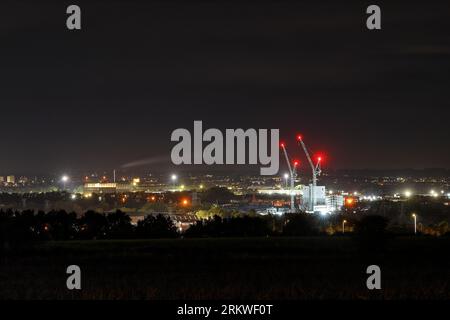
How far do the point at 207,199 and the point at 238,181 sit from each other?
27.0ft

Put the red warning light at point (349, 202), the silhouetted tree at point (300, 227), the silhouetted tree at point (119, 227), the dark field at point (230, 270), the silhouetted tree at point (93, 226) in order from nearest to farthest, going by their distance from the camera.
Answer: the dark field at point (230, 270)
the silhouetted tree at point (119, 227)
the silhouetted tree at point (93, 226)
the silhouetted tree at point (300, 227)
the red warning light at point (349, 202)

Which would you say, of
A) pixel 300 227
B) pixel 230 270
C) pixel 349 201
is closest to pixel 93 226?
pixel 300 227

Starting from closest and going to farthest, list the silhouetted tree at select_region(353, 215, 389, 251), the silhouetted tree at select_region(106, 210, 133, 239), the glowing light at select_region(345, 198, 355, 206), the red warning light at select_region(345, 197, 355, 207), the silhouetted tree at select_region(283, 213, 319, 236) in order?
1. the silhouetted tree at select_region(353, 215, 389, 251)
2. the silhouetted tree at select_region(106, 210, 133, 239)
3. the silhouetted tree at select_region(283, 213, 319, 236)
4. the red warning light at select_region(345, 197, 355, 207)
5. the glowing light at select_region(345, 198, 355, 206)

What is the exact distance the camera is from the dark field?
91.0 ft

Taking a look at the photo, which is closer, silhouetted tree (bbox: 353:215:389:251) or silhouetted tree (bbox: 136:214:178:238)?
silhouetted tree (bbox: 353:215:389:251)

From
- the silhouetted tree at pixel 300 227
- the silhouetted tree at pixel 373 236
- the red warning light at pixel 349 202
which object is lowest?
the red warning light at pixel 349 202

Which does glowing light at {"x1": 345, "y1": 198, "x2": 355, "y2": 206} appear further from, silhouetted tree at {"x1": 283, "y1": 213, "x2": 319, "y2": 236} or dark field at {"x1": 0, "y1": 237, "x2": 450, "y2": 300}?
dark field at {"x1": 0, "y1": 237, "x2": 450, "y2": 300}

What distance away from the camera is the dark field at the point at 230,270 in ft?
91.0

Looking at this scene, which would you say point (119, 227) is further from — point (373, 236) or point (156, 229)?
point (373, 236)

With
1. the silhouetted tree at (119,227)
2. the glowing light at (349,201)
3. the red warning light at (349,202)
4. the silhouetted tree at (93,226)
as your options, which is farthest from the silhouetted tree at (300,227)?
the glowing light at (349,201)

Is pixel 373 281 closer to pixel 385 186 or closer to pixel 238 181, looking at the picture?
pixel 238 181

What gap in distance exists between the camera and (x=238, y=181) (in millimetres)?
168250

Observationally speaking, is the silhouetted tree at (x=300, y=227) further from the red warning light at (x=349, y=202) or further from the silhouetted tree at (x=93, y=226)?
the red warning light at (x=349, y=202)

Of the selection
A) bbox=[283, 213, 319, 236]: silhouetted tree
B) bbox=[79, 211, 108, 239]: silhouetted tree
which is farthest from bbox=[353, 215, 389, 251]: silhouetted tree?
bbox=[79, 211, 108, 239]: silhouetted tree
